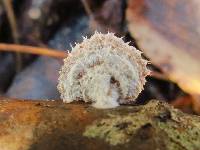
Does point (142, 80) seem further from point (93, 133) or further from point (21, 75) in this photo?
point (21, 75)

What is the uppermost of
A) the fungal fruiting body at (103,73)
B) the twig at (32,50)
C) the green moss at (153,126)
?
the twig at (32,50)

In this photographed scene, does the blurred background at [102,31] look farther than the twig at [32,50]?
No

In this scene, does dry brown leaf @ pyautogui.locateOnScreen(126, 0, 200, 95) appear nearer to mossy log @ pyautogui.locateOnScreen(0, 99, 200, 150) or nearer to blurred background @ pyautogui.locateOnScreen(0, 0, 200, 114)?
blurred background @ pyautogui.locateOnScreen(0, 0, 200, 114)

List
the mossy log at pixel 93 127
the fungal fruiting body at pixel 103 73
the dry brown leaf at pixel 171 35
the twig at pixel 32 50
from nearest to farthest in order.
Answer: the mossy log at pixel 93 127, the fungal fruiting body at pixel 103 73, the dry brown leaf at pixel 171 35, the twig at pixel 32 50

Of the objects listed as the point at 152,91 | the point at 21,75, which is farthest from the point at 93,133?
the point at 21,75

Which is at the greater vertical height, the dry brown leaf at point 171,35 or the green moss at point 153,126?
the dry brown leaf at point 171,35

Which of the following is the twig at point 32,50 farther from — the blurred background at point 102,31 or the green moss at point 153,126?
A: the green moss at point 153,126

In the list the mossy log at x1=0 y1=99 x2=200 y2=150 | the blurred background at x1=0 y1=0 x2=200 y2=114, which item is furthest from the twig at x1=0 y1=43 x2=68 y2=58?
the mossy log at x1=0 y1=99 x2=200 y2=150

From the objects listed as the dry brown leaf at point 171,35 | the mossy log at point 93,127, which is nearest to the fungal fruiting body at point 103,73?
the mossy log at point 93,127
